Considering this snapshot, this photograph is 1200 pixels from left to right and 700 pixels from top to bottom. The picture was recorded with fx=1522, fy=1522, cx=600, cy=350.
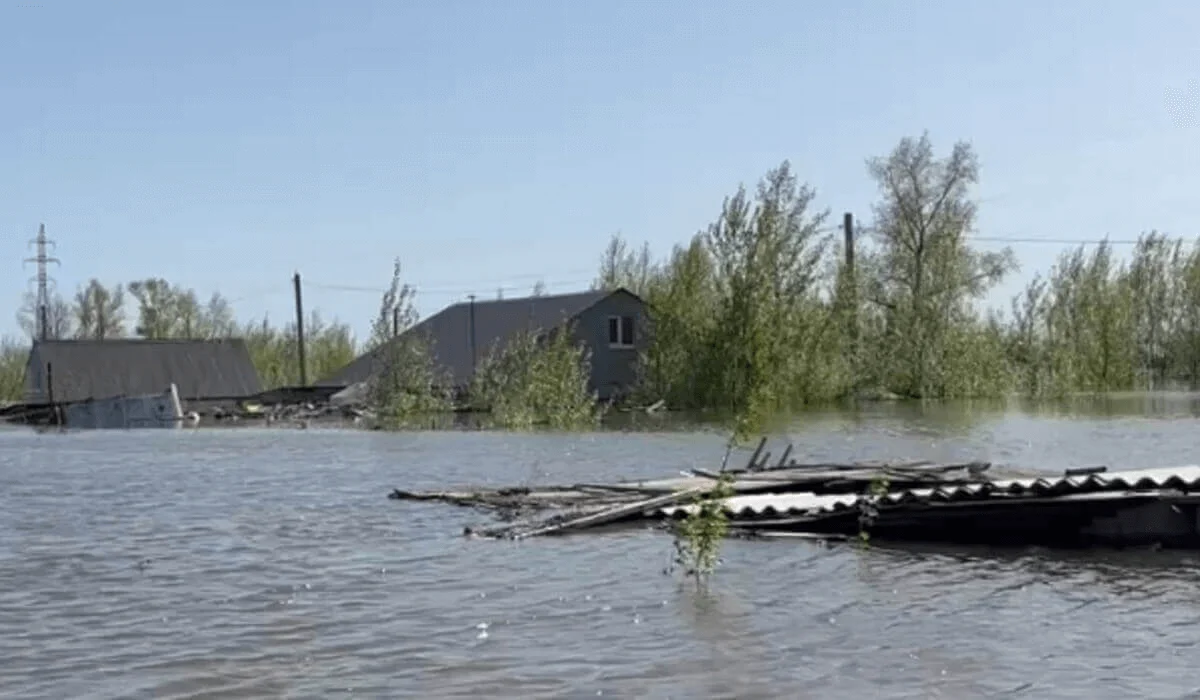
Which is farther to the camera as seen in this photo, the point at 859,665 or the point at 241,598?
the point at 241,598

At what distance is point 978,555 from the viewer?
16422 mm

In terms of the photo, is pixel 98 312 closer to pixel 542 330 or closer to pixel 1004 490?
pixel 542 330

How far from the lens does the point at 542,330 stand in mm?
62875

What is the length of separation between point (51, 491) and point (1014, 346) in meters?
54.1

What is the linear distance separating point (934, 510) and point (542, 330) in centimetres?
4622

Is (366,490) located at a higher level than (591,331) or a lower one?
lower

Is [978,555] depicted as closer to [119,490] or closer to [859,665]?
[859,665]

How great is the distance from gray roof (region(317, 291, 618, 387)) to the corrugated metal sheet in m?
51.8

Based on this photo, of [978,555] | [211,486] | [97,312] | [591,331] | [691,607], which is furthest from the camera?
[97,312]

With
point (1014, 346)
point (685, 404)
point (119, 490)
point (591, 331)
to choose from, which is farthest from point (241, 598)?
point (1014, 346)

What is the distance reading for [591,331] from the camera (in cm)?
6881

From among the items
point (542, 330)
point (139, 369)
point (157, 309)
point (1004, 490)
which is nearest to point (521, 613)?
point (1004, 490)

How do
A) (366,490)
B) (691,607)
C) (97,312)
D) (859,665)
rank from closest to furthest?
(859,665), (691,607), (366,490), (97,312)

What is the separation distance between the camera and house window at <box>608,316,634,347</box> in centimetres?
6944
